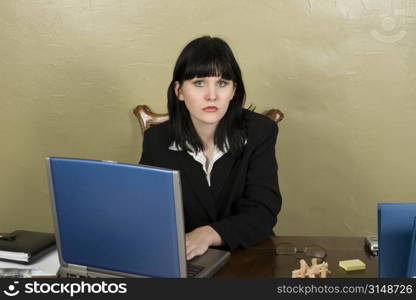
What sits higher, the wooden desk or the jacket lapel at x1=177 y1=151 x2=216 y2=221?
the jacket lapel at x1=177 y1=151 x2=216 y2=221

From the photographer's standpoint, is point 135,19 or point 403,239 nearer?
point 403,239

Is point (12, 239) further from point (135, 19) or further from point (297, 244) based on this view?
point (135, 19)

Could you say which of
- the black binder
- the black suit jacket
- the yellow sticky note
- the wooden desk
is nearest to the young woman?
the black suit jacket

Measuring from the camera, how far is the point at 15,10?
2473mm

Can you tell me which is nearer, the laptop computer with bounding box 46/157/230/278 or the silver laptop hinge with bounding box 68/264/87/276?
the laptop computer with bounding box 46/157/230/278

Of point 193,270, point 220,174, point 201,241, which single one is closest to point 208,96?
point 220,174

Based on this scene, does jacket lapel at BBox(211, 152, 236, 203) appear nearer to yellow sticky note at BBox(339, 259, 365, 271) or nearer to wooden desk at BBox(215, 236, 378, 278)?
wooden desk at BBox(215, 236, 378, 278)

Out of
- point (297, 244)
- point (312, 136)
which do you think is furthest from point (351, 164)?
point (297, 244)

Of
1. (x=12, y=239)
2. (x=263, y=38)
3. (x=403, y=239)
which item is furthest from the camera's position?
(x=263, y=38)

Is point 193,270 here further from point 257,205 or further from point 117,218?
point 257,205

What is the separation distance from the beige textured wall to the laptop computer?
128cm

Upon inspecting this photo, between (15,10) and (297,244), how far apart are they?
160 centimetres

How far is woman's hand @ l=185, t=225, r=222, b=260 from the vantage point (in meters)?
1.49

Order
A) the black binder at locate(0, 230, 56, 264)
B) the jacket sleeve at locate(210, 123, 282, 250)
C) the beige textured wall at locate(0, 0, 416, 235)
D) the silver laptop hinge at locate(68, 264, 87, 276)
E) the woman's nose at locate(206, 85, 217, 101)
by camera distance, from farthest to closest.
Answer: the beige textured wall at locate(0, 0, 416, 235) → the woman's nose at locate(206, 85, 217, 101) → the jacket sleeve at locate(210, 123, 282, 250) → the black binder at locate(0, 230, 56, 264) → the silver laptop hinge at locate(68, 264, 87, 276)
